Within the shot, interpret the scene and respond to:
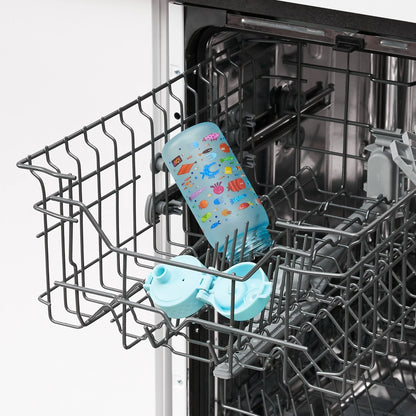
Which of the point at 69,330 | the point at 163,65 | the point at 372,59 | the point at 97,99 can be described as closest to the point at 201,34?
the point at 163,65

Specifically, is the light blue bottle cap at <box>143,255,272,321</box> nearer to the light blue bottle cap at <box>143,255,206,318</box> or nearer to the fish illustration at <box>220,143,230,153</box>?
the light blue bottle cap at <box>143,255,206,318</box>

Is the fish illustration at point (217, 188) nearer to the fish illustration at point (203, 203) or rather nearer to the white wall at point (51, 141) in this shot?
the fish illustration at point (203, 203)

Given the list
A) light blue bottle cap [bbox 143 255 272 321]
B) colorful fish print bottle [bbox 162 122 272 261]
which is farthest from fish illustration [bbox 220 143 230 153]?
light blue bottle cap [bbox 143 255 272 321]

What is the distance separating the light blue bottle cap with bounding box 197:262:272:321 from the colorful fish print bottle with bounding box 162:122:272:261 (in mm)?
124

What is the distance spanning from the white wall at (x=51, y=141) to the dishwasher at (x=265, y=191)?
4cm

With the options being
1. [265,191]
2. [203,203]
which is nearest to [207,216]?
[203,203]

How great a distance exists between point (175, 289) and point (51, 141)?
48cm

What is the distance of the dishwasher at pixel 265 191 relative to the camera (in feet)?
4.21

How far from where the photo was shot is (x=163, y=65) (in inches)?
57.5

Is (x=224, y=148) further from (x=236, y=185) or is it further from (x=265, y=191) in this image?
(x=265, y=191)

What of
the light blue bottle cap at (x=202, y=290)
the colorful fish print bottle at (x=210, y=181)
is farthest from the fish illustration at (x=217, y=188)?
the light blue bottle cap at (x=202, y=290)

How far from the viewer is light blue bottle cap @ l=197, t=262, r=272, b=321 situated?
Answer: 1.17 meters

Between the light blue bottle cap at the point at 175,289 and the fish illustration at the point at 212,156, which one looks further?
the fish illustration at the point at 212,156

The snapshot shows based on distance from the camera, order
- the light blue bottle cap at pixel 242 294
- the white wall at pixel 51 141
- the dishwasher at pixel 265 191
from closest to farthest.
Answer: the light blue bottle cap at pixel 242 294, the dishwasher at pixel 265 191, the white wall at pixel 51 141
